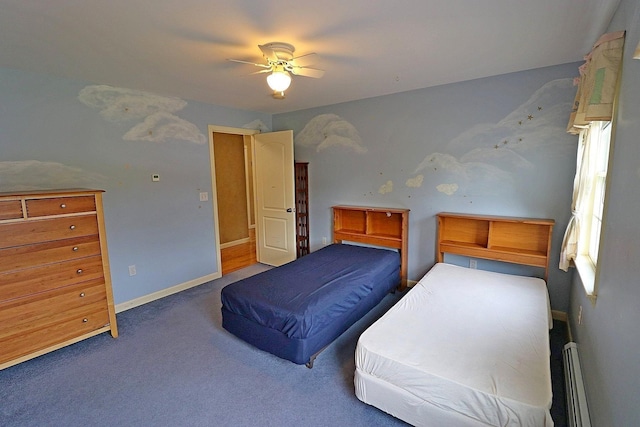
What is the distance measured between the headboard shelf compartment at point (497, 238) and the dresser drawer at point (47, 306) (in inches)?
138

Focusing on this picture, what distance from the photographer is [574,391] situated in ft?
5.52

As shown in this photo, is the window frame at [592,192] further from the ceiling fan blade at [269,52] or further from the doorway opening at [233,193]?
the doorway opening at [233,193]

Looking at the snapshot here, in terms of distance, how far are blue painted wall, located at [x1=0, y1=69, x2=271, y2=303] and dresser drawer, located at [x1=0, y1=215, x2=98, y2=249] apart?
61 cm

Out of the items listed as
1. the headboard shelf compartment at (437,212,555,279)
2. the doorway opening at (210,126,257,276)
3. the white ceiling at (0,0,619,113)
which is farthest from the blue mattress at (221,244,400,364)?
the doorway opening at (210,126,257,276)

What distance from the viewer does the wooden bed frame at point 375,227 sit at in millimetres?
3658

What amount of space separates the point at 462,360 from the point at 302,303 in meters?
1.14

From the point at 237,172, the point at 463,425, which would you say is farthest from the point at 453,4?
the point at 237,172

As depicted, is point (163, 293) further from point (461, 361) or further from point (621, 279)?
point (621, 279)

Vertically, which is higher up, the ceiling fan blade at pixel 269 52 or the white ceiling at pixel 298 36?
the white ceiling at pixel 298 36

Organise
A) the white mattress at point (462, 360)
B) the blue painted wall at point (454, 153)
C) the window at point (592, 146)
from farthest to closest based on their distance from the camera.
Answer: the blue painted wall at point (454, 153) < the window at point (592, 146) < the white mattress at point (462, 360)

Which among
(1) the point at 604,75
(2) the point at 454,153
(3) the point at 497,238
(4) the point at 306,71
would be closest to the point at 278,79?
(4) the point at 306,71

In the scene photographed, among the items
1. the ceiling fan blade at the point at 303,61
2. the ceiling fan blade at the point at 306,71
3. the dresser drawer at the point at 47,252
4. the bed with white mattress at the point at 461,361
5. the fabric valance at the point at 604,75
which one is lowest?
the bed with white mattress at the point at 461,361

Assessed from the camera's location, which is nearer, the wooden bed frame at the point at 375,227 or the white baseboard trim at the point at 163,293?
the white baseboard trim at the point at 163,293

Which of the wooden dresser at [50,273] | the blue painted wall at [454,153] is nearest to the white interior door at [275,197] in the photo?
the blue painted wall at [454,153]
